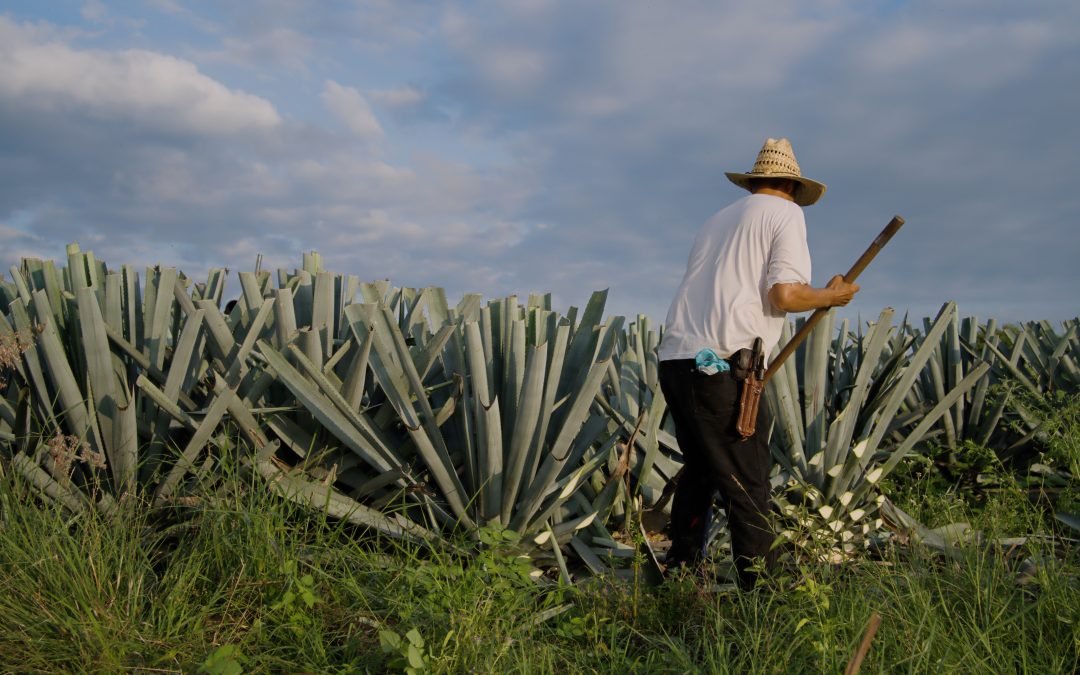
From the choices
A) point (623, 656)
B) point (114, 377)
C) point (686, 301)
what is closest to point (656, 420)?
point (686, 301)

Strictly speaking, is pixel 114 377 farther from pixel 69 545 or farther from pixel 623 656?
pixel 623 656

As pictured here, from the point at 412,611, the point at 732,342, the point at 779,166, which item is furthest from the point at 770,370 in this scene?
the point at 412,611

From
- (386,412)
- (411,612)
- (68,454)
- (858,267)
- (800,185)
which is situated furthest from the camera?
(800,185)

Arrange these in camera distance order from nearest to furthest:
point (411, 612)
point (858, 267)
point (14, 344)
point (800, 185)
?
1. point (411, 612)
2. point (14, 344)
3. point (858, 267)
4. point (800, 185)

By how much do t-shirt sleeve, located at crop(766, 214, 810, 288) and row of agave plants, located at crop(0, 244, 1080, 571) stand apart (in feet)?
1.97

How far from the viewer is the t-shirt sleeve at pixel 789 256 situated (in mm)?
3816

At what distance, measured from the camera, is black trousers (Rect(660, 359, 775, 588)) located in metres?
3.84

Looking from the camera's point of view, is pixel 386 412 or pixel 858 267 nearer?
pixel 858 267

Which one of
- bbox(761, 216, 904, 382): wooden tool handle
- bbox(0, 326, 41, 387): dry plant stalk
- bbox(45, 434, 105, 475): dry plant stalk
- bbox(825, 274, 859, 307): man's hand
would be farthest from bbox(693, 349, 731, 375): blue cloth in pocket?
bbox(0, 326, 41, 387): dry plant stalk

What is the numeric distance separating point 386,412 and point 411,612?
1162mm

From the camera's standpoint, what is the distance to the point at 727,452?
386 centimetres

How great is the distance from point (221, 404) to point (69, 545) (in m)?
0.70

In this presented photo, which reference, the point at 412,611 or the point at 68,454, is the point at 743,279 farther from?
the point at 68,454

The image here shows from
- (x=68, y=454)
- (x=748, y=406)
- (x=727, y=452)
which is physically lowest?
(x=68, y=454)
